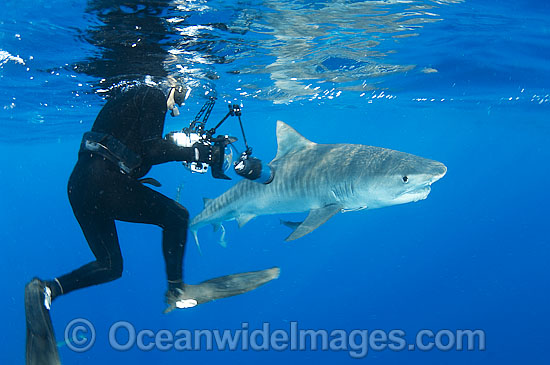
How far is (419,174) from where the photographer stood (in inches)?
193

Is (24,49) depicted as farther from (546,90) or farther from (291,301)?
(291,301)

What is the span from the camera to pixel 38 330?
3580mm

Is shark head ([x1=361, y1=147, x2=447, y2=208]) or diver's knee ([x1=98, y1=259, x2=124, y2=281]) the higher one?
shark head ([x1=361, y1=147, x2=447, y2=208])

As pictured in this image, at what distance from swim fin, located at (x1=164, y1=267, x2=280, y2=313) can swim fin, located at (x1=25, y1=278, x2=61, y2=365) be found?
123 centimetres

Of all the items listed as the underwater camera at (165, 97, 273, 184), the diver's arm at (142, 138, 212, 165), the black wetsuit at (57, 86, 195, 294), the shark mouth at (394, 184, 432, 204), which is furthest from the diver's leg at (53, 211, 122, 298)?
the shark mouth at (394, 184, 432, 204)

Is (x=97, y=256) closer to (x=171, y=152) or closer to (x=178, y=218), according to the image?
(x=178, y=218)

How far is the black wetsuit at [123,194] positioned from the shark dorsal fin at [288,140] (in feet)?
8.27

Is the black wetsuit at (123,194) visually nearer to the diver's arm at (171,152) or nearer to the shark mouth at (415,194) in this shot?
the diver's arm at (171,152)

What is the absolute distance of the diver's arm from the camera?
13.3 feet

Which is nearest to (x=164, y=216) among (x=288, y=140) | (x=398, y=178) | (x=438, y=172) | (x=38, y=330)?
(x=38, y=330)

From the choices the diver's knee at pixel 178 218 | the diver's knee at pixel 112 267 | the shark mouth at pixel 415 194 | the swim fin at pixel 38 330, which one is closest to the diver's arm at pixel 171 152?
the diver's knee at pixel 178 218

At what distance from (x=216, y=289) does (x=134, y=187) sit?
1.56 meters

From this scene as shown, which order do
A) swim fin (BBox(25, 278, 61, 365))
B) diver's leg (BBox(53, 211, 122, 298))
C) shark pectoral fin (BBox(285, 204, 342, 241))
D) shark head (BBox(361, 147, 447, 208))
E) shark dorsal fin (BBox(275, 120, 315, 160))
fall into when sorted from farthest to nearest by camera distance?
1. shark dorsal fin (BBox(275, 120, 315, 160))
2. shark head (BBox(361, 147, 447, 208))
3. shark pectoral fin (BBox(285, 204, 342, 241))
4. diver's leg (BBox(53, 211, 122, 298))
5. swim fin (BBox(25, 278, 61, 365))

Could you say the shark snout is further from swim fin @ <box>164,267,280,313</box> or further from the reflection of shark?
swim fin @ <box>164,267,280,313</box>
